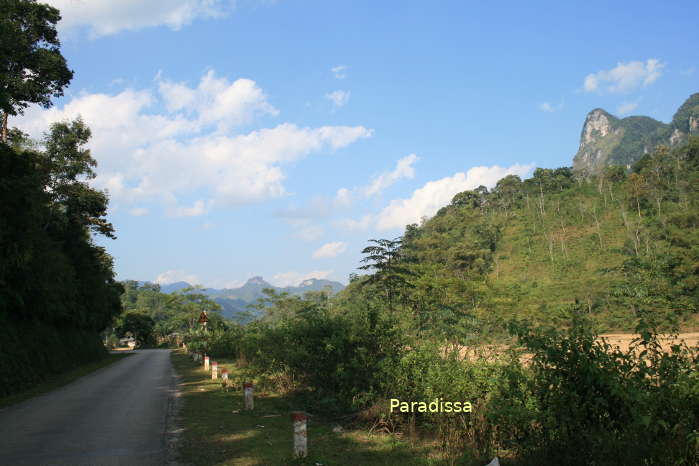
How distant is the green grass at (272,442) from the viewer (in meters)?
7.19

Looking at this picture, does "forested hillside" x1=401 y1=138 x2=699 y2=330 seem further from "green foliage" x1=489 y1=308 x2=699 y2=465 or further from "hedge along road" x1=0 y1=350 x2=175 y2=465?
"green foliage" x1=489 y1=308 x2=699 y2=465

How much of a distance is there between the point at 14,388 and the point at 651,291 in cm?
1805

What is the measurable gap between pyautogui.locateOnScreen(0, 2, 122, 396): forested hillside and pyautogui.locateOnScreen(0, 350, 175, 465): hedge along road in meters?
3.25

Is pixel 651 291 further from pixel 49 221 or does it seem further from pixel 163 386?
pixel 49 221

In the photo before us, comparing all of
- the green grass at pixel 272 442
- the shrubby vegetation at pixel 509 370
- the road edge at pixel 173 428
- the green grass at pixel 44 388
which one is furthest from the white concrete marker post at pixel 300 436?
the green grass at pixel 44 388

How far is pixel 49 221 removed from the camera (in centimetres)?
2858

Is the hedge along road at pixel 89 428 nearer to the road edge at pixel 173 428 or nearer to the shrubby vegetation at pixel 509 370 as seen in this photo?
the road edge at pixel 173 428

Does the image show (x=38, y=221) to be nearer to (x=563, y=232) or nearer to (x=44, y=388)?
(x=44, y=388)

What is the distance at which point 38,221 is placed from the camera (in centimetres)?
2053

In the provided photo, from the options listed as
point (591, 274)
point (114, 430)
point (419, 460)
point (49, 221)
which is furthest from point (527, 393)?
point (591, 274)

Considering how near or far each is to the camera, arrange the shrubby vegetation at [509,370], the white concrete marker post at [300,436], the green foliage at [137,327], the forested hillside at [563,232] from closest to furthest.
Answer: the shrubby vegetation at [509,370] < the white concrete marker post at [300,436] < the forested hillside at [563,232] < the green foliage at [137,327]

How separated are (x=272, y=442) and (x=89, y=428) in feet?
13.5

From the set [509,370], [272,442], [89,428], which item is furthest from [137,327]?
[509,370]

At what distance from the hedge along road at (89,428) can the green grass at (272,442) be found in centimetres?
66
